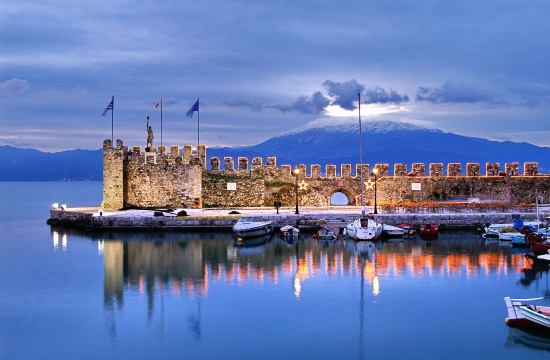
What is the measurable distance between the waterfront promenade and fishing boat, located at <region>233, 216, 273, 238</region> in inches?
30.7

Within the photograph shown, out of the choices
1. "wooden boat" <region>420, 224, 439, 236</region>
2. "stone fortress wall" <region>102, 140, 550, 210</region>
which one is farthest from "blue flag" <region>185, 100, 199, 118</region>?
"wooden boat" <region>420, 224, 439, 236</region>

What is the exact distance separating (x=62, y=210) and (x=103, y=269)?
1253cm

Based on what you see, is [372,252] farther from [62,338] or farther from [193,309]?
[62,338]

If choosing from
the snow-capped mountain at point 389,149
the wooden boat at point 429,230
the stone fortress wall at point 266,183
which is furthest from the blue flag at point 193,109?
the snow-capped mountain at point 389,149

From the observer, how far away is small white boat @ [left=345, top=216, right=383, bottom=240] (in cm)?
2877

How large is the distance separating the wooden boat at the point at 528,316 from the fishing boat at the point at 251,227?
14383mm

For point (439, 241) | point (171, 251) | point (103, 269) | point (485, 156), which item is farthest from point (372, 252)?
point (485, 156)

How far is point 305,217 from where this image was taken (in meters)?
31.0

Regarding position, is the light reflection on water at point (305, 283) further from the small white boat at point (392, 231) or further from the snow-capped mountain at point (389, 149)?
the snow-capped mountain at point (389, 149)

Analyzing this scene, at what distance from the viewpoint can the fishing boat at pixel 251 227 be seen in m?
29.1

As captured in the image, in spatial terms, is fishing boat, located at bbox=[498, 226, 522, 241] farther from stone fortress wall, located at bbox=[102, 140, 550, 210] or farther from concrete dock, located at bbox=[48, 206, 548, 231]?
stone fortress wall, located at bbox=[102, 140, 550, 210]

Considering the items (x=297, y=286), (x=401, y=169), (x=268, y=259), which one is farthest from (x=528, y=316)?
(x=401, y=169)

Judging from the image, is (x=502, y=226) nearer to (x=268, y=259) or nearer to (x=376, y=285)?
(x=268, y=259)

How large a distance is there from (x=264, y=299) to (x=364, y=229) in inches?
423
